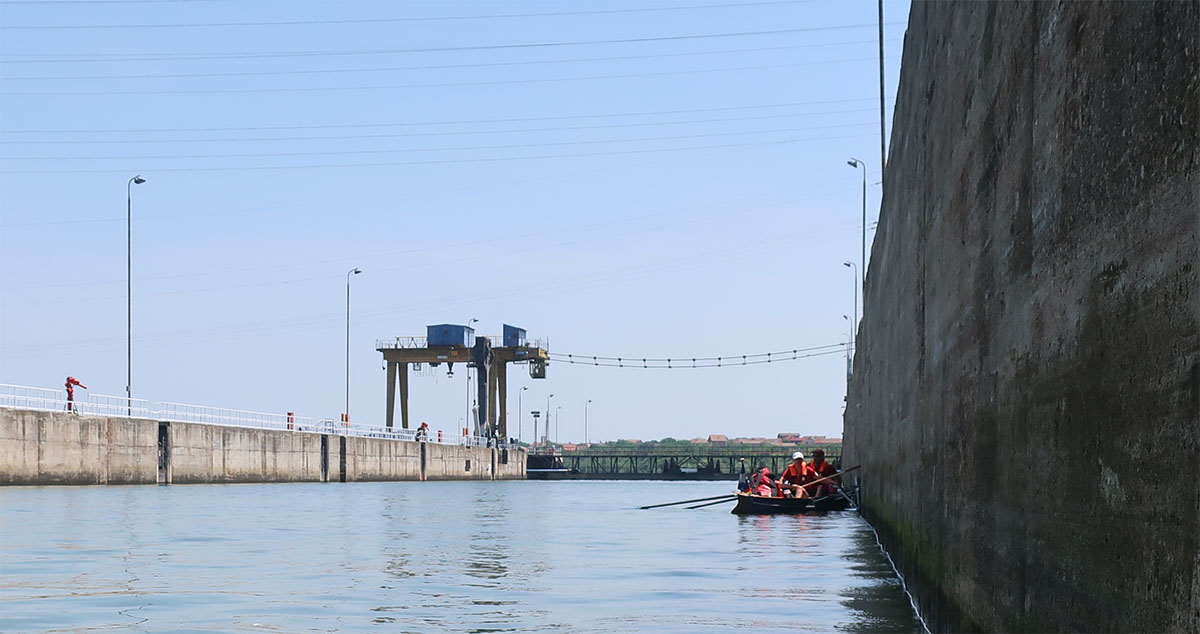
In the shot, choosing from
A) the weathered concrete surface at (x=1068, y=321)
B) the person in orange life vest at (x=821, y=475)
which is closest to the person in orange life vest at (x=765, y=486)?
the person in orange life vest at (x=821, y=475)

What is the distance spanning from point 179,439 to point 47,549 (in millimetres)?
30625

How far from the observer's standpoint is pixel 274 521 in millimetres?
25094

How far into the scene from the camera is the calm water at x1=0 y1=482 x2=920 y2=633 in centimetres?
1078

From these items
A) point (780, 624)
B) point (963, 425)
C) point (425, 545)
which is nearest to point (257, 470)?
point (425, 545)

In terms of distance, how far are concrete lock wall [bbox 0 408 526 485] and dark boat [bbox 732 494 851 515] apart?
63.0 feet

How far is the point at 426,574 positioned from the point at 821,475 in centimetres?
2052

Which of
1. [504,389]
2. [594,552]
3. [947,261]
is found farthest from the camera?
[504,389]

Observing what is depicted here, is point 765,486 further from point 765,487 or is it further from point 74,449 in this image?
point 74,449

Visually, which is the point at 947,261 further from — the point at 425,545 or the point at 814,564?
the point at 425,545

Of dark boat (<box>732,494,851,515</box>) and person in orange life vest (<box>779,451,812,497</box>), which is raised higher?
person in orange life vest (<box>779,451,812,497</box>)

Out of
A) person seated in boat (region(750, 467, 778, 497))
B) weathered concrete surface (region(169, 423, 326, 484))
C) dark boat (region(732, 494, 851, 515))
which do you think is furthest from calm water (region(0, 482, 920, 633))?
weathered concrete surface (region(169, 423, 326, 484))

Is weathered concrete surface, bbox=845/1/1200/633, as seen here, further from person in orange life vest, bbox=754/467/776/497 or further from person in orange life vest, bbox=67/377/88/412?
person in orange life vest, bbox=67/377/88/412

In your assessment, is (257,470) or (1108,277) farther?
(257,470)

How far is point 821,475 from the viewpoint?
33812 millimetres
